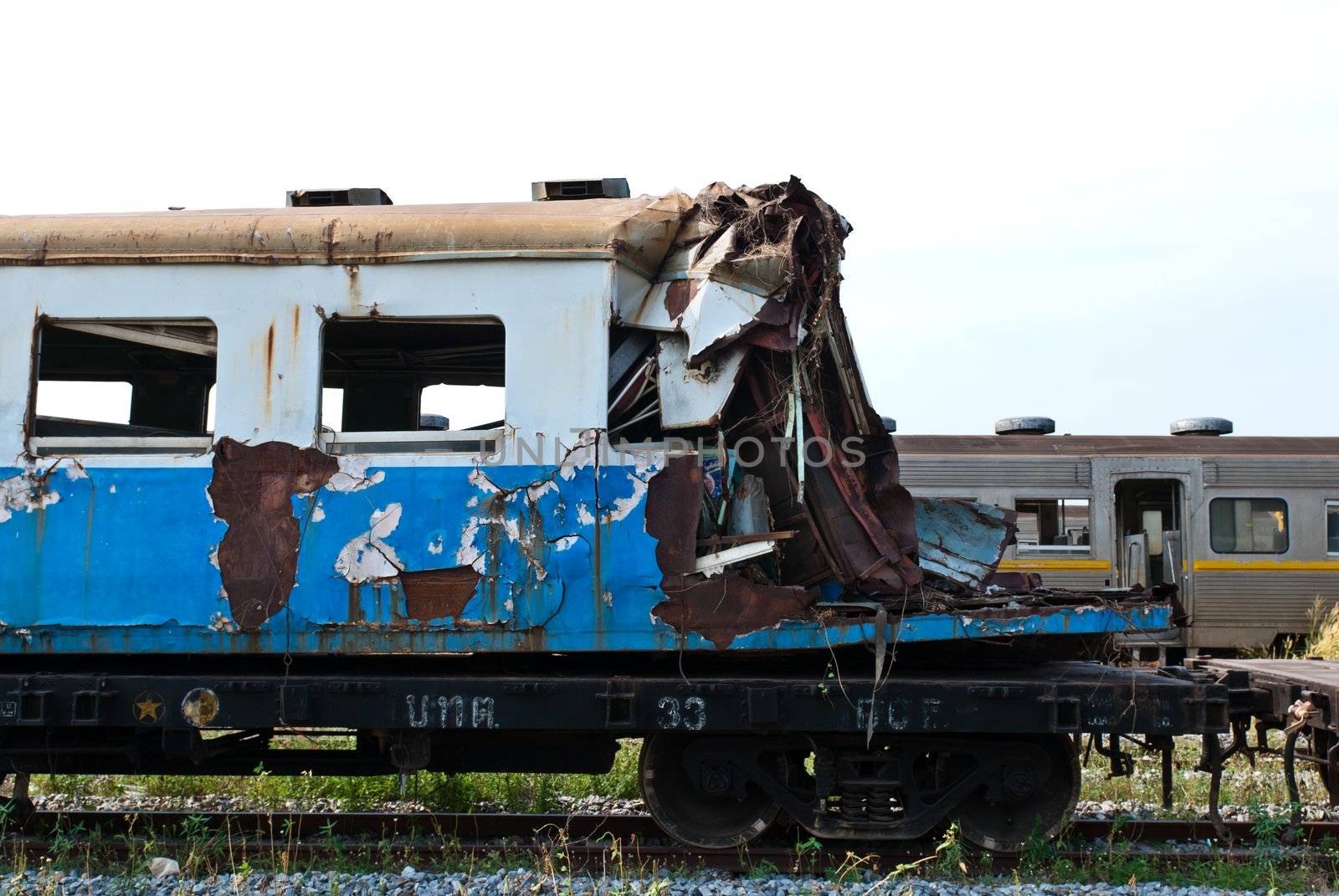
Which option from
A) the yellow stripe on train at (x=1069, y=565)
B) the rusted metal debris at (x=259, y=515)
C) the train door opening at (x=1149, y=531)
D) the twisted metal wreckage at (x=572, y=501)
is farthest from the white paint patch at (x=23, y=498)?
the train door opening at (x=1149, y=531)

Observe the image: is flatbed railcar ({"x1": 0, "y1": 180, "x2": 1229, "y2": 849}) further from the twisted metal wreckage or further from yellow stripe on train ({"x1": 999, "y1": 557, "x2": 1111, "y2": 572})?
yellow stripe on train ({"x1": 999, "y1": 557, "x2": 1111, "y2": 572})

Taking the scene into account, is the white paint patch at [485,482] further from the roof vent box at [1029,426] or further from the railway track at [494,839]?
the roof vent box at [1029,426]

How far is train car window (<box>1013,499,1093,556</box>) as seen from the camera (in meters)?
15.4

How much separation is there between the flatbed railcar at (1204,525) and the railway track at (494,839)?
8792 mm

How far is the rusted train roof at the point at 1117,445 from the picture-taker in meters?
15.6

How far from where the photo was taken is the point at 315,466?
18.9 feet

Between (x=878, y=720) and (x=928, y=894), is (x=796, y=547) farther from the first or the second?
(x=928, y=894)

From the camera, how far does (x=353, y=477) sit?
18.9 feet

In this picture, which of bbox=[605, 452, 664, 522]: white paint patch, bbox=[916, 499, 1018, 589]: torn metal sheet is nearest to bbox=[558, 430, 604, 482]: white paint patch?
bbox=[605, 452, 664, 522]: white paint patch

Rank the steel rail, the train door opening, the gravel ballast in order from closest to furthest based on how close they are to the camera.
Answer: the gravel ballast < the steel rail < the train door opening

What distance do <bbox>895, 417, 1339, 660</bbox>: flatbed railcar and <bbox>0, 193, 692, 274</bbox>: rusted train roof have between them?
34.2 feet

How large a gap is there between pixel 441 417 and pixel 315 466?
9.78ft

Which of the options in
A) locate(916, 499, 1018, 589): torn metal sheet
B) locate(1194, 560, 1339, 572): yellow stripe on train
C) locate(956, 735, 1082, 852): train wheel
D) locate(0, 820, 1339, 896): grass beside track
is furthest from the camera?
locate(1194, 560, 1339, 572): yellow stripe on train

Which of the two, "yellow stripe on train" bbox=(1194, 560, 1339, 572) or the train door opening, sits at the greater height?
the train door opening
